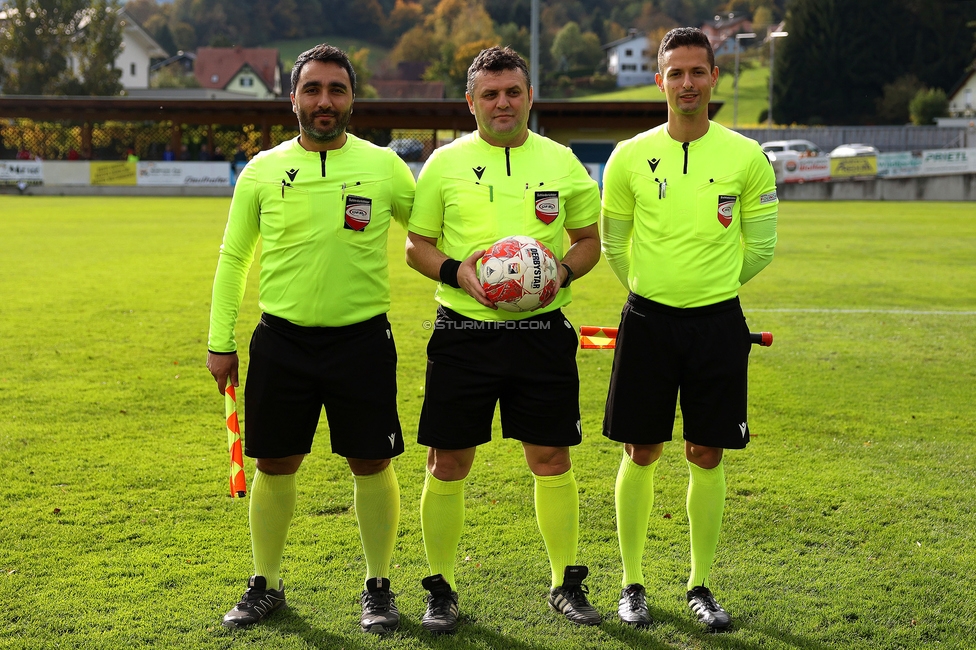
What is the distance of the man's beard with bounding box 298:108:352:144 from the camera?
344 cm

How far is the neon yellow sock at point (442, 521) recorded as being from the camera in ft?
12.0

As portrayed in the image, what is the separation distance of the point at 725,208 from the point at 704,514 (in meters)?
1.25

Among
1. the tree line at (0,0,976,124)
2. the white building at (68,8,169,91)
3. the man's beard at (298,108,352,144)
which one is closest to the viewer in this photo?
Result: the man's beard at (298,108,352,144)

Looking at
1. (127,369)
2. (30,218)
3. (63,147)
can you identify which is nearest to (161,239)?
(30,218)

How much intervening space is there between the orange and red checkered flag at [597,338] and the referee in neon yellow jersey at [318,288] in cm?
83

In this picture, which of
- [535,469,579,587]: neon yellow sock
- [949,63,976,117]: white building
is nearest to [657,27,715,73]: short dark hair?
[535,469,579,587]: neon yellow sock

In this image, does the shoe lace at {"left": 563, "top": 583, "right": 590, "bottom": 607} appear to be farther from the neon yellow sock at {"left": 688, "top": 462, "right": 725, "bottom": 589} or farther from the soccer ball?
the soccer ball

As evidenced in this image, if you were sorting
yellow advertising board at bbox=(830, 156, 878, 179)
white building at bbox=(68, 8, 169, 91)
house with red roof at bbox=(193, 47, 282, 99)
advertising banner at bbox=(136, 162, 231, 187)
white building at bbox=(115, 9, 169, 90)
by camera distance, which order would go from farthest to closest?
house with red roof at bbox=(193, 47, 282, 99) → white building at bbox=(115, 9, 169, 90) → white building at bbox=(68, 8, 169, 91) → advertising banner at bbox=(136, 162, 231, 187) → yellow advertising board at bbox=(830, 156, 878, 179)

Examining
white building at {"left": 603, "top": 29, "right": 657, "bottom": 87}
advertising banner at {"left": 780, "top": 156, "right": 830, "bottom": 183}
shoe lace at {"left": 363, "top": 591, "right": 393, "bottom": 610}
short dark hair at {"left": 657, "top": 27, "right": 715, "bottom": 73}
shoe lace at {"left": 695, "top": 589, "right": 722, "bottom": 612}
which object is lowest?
shoe lace at {"left": 695, "top": 589, "right": 722, "bottom": 612}

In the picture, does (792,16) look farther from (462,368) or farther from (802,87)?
(462,368)

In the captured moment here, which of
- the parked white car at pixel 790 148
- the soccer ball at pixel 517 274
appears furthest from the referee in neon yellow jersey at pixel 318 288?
the parked white car at pixel 790 148

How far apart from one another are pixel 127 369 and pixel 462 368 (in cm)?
533

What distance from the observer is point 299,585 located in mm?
3910

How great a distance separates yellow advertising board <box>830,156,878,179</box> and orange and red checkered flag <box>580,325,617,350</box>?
33.3 meters
